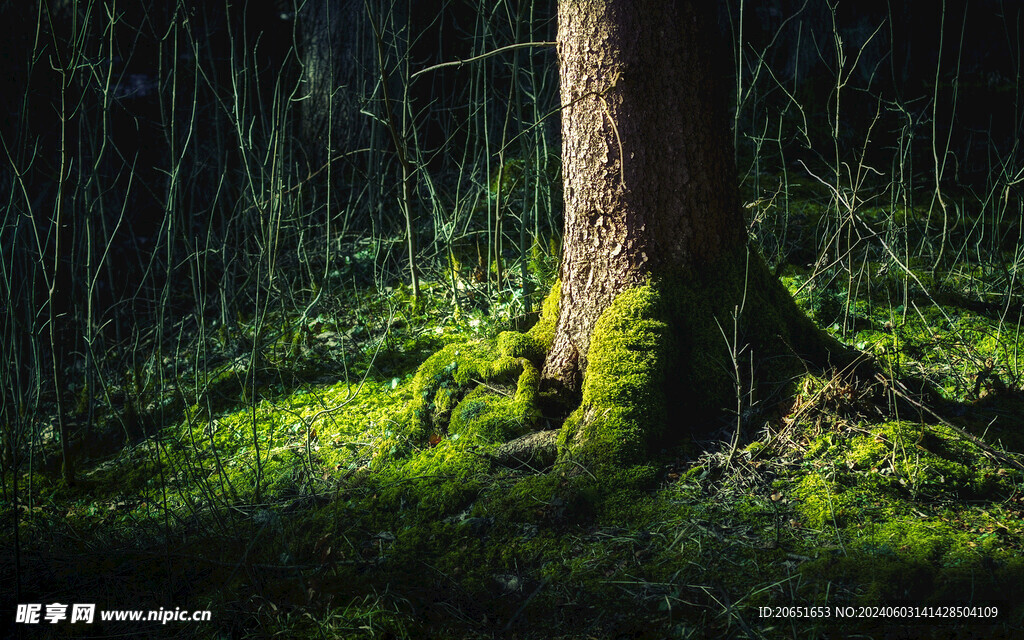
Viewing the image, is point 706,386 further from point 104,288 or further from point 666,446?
point 104,288

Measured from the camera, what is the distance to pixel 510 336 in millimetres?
3582

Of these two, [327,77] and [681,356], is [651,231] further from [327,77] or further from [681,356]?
[327,77]

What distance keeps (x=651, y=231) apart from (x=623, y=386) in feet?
2.18

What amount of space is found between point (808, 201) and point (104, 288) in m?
6.03

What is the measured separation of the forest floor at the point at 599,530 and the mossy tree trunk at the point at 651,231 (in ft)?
0.68

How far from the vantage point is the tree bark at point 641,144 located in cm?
291

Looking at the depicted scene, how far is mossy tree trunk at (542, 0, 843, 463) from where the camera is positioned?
291cm

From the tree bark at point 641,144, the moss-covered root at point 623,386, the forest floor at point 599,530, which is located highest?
the tree bark at point 641,144

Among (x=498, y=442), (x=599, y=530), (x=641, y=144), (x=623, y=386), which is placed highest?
(x=641, y=144)

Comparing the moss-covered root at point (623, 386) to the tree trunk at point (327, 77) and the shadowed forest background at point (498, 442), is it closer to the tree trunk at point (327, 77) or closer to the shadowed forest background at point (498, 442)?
the shadowed forest background at point (498, 442)

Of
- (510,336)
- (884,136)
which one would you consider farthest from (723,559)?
(884,136)

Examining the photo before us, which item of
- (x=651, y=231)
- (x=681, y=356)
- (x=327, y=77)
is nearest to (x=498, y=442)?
(x=681, y=356)

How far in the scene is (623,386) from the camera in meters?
2.95

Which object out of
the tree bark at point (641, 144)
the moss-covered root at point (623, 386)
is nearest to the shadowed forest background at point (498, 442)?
the moss-covered root at point (623, 386)
